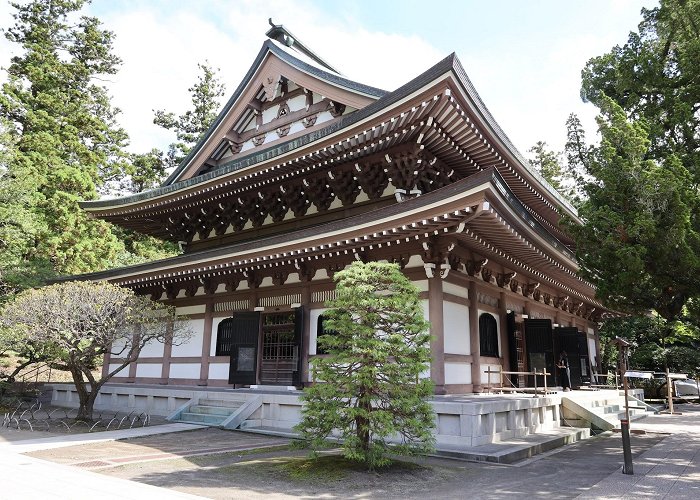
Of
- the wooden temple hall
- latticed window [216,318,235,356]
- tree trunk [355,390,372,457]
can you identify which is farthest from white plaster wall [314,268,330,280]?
tree trunk [355,390,372,457]

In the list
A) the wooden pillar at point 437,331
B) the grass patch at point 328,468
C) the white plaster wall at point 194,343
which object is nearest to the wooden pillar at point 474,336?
the wooden pillar at point 437,331

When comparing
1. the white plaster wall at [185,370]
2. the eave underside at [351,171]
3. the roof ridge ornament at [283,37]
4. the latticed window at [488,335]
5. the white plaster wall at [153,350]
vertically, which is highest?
the roof ridge ornament at [283,37]

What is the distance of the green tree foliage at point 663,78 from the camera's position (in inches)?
460

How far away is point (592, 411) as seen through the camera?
45.3 ft

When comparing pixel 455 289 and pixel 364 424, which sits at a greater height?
pixel 455 289

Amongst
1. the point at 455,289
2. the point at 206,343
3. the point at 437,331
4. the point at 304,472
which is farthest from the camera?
the point at 206,343

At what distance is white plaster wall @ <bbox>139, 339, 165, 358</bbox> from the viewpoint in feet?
57.8

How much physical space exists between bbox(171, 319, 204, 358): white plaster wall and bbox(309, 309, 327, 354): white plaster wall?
4886mm

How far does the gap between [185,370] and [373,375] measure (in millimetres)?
10889

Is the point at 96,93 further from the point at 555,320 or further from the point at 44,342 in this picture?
the point at 555,320

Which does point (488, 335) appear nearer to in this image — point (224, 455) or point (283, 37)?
point (224, 455)

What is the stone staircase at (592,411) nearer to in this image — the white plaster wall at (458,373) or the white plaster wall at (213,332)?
the white plaster wall at (458,373)

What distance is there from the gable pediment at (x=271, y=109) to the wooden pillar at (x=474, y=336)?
654cm

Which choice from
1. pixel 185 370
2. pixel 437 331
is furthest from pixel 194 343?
pixel 437 331
